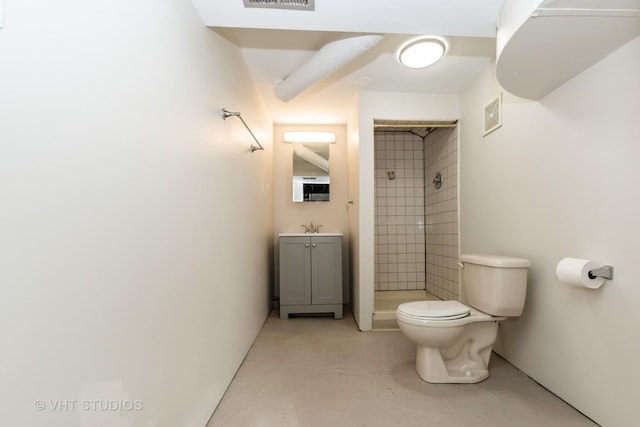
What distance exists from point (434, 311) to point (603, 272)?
779 millimetres

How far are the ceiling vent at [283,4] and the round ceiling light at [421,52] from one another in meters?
0.82

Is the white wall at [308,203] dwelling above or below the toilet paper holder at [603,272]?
above

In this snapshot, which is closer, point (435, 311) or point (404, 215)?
point (435, 311)

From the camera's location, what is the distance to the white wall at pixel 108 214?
54 centimetres

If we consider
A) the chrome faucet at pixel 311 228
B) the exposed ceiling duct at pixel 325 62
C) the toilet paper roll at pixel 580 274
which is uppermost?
the exposed ceiling duct at pixel 325 62

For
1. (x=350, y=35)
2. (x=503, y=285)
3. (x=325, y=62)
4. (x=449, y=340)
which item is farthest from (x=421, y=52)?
(x=449, y=340)

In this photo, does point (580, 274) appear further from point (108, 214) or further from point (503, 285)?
point (108, 214)

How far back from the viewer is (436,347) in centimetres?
173

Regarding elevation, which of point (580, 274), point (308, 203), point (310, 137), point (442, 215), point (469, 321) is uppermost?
point (310, 137)

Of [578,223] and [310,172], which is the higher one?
[310,172]

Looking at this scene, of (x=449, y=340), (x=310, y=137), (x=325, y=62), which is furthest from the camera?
(x=310, y=137)

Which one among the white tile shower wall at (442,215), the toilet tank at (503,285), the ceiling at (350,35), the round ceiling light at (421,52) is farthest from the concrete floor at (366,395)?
the round ceiling light at (421,52)

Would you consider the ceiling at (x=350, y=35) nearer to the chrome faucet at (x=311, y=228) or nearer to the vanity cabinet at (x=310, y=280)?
the chrome faucet at (x=311, y=228)

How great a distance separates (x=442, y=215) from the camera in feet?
9.89
